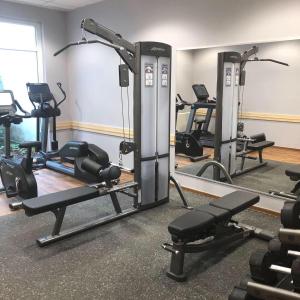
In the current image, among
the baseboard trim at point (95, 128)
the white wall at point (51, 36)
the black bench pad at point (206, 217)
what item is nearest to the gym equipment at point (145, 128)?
the baseboard trim at point (95, 128)

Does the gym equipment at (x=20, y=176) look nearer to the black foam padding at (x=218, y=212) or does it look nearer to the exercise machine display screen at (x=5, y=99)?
the exercise machine display screen at (x=5, y=99)

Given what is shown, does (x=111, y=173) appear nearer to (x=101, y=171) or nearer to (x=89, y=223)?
(x=101, y=171)

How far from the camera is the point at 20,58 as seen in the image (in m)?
6.02

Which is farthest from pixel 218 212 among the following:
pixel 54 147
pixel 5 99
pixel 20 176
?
pixel 54 147

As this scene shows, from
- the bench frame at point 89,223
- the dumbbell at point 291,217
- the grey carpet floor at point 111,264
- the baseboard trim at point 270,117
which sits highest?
the baseboard trim at point 270,117

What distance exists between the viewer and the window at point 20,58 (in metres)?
5.64

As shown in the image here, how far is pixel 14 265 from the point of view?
261cm

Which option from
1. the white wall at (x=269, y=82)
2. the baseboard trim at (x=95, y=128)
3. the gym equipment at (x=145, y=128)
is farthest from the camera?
the baseboard trim at (x=95, y=128)

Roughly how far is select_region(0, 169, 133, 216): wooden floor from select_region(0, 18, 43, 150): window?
1552 mm

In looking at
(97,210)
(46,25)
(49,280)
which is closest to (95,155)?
(97,210)

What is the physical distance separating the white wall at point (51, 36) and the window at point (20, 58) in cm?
11

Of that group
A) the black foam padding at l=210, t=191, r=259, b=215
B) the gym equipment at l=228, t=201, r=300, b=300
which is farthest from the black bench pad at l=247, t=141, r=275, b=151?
the gym equipment at l=228, t=201, r=300, b=300

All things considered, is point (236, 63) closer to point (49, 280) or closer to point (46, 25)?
point (49, 280)

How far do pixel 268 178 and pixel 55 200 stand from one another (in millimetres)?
2476
